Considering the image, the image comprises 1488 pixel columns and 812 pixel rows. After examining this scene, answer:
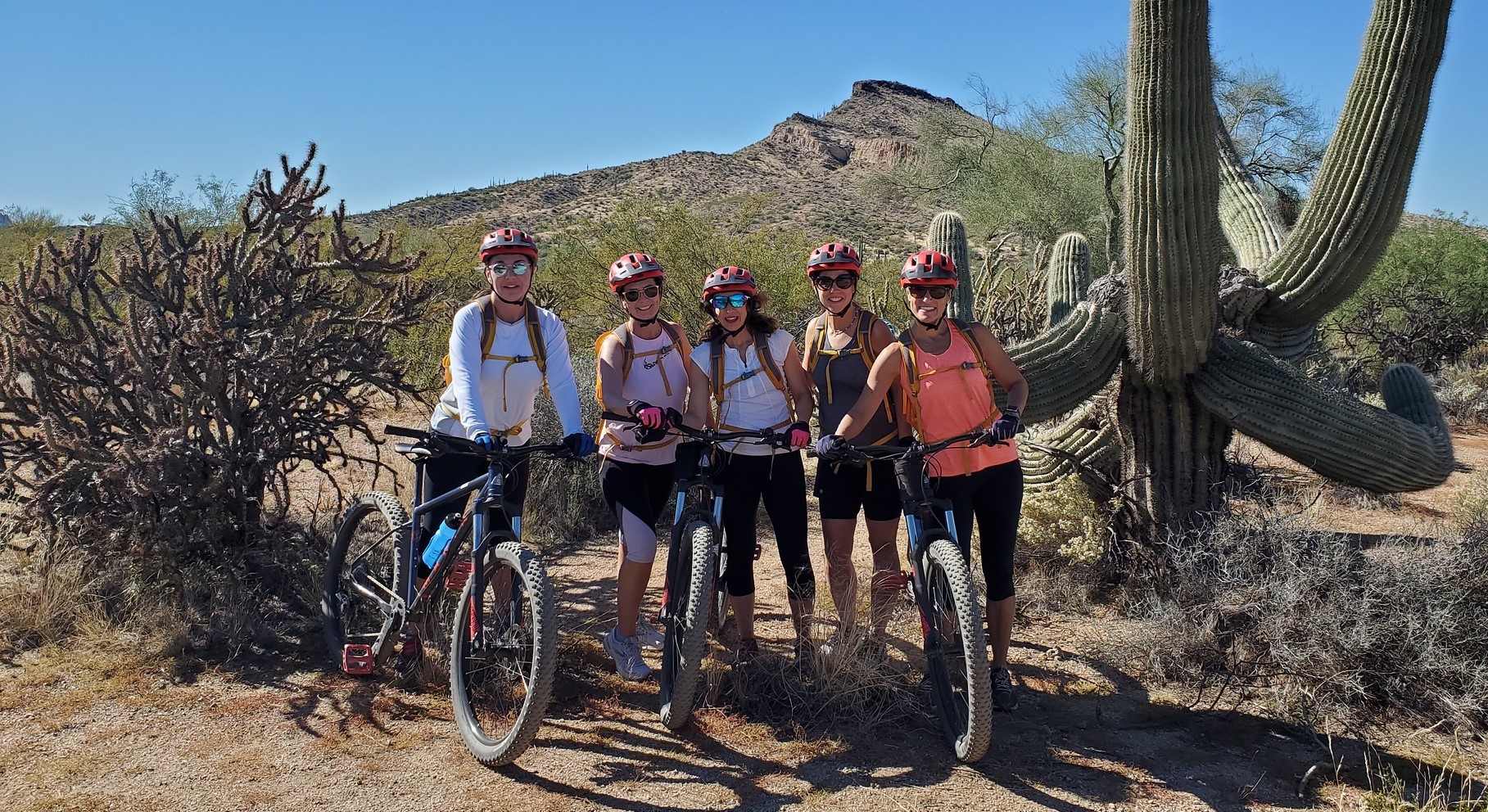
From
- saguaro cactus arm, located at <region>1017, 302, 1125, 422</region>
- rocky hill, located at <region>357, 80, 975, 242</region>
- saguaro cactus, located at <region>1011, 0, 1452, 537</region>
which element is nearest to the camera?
saguaro cactus, located at <region>1011, 0, 1452, 537</region>

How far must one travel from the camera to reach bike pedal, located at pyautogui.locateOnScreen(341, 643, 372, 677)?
4.49 metres

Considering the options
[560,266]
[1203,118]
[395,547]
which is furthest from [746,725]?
[560,266]

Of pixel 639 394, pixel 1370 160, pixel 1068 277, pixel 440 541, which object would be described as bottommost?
pixel 440 541

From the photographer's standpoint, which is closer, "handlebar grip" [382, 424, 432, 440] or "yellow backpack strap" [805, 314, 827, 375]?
"handlebar grip" [382, 424, 432, 440]

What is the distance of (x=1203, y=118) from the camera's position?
553cm

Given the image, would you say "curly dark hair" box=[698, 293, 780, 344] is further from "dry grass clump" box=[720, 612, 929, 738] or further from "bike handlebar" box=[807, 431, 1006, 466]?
"dry grass clump" box=[720, 612, 929, 738]

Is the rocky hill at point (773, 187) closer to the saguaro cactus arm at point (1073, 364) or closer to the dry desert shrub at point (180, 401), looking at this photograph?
the saguaro cactus arm at point (1073, 364)

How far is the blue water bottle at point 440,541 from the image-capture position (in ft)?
13.6

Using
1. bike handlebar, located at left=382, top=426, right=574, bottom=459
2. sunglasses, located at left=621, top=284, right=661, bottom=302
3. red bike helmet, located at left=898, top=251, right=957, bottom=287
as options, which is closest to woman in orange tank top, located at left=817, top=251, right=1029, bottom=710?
red bike helmet, located at left=898, top=251, right=957, bottom=287

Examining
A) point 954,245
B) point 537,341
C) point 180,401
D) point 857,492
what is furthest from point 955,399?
point 954,245

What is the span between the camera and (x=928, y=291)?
4.29m

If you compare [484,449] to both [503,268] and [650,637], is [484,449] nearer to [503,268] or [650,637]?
[503,268]

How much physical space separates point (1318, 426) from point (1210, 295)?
1.00 meters

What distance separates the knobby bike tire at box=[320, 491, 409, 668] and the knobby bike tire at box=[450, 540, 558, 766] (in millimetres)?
569
